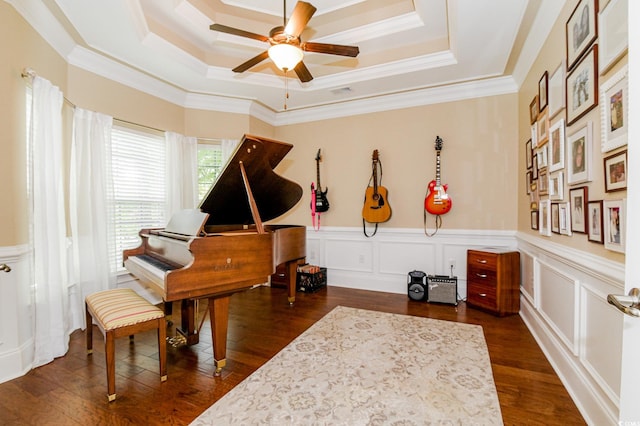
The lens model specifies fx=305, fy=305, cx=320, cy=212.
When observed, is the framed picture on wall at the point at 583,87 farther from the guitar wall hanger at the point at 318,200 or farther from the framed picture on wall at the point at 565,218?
the guitar wall hanger at the point at 318,200

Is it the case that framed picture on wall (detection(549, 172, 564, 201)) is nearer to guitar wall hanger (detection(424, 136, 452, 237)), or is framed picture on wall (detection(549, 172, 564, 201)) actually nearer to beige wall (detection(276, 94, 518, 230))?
beige wall (detection(276, 94, 518, 230))

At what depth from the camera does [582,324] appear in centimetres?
186

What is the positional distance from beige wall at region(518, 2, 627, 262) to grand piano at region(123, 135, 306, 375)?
2.02 meters

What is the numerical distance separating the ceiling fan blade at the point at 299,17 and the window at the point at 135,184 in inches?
93.6

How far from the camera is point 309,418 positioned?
1.74 metres

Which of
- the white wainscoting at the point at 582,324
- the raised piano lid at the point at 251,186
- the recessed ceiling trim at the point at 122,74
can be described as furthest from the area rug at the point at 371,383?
the recessed ceiling trim at the point at 122,74

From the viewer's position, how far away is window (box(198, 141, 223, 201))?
14.3 feet

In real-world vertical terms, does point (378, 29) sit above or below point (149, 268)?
above

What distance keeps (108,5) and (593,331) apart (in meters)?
4.05

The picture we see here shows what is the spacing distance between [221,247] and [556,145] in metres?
2.62

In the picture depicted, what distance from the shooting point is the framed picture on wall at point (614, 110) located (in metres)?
1.39

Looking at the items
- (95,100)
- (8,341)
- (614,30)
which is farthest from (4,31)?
(614,30)

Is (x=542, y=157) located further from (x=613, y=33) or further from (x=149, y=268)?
(x=149, y=268)

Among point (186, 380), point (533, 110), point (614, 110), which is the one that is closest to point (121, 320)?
point (186, 380)
